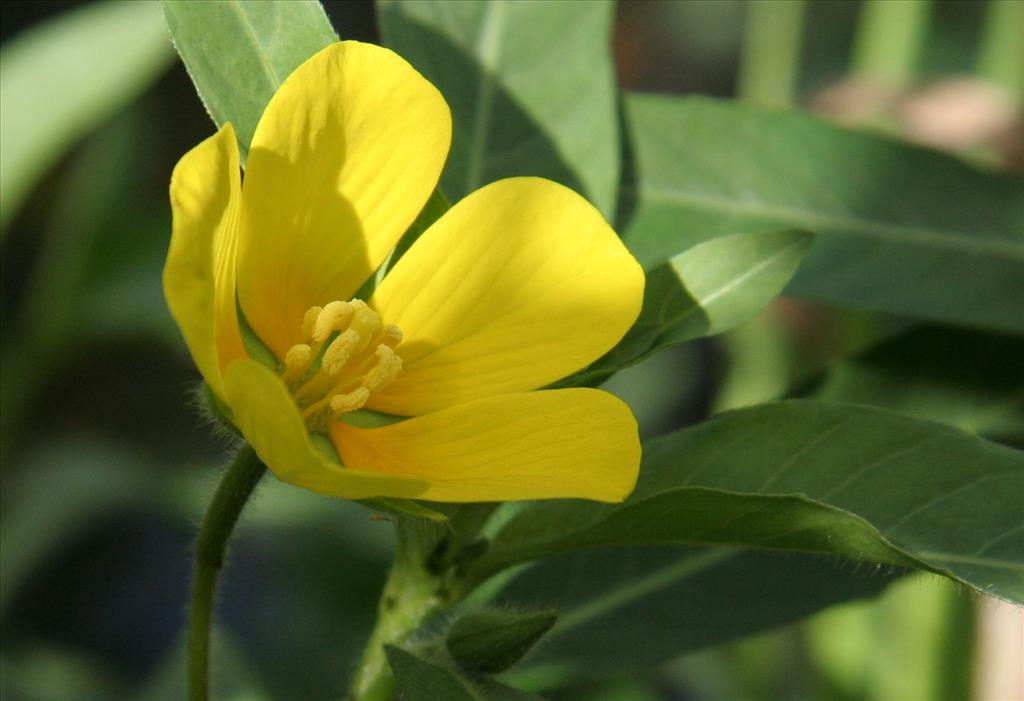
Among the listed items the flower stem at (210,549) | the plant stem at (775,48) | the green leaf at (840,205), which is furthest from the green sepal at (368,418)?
the plant stem at (775,48)

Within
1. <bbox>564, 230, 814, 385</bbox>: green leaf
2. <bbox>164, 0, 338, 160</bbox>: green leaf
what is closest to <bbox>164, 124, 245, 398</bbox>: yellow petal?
<bbox>164, 0, 338, 160</bbox>: green leaf

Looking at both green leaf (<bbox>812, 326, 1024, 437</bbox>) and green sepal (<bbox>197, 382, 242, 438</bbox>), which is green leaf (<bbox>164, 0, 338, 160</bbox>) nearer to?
green sepal (<bbox>197, 382, 242, 438</bbox>)

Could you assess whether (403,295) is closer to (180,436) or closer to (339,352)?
(339,352)

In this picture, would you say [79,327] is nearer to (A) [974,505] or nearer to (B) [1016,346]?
(B) [1016,346]

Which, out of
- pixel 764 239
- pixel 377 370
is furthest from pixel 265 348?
pixel 764 239

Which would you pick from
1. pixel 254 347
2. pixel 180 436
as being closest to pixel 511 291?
pixel 254 347

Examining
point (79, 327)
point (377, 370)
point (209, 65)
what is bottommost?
point (79, 327)

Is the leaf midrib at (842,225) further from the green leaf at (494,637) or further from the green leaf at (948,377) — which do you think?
the green leaf at (494,637)
